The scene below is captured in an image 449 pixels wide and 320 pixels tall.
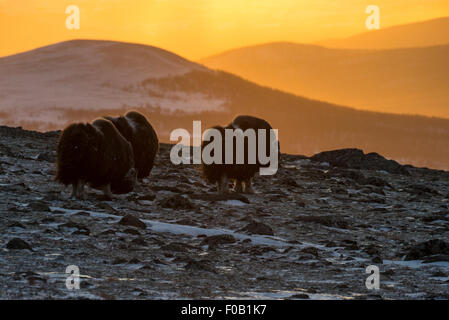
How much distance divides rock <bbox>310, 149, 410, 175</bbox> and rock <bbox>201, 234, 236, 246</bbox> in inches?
786

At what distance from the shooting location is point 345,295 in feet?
35.4

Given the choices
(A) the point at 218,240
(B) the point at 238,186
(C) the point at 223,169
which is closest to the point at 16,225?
(A) the point at 218,240

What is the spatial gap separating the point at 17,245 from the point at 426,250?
7.13 meters

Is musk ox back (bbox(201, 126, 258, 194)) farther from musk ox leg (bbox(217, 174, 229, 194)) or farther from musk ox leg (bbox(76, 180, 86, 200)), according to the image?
musk ox leg (bbox(76, 180, 86, 200))

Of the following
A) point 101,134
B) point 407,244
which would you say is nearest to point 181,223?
point 101,134

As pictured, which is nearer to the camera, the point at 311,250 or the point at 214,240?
the point at 311,250

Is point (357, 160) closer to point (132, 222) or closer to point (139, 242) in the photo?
point (132, 222)

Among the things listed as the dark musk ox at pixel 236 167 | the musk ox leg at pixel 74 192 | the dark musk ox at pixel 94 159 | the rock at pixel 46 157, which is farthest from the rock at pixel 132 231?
the rock at pixel 46 157

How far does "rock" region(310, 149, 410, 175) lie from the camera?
34.5m

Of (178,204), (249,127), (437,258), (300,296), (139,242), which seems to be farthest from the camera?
(249,127)

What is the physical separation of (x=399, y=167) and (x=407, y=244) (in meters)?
18.6

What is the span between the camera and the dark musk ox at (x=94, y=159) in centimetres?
1764

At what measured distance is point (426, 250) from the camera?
14.6m

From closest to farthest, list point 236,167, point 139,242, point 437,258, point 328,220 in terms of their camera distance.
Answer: point 139,242 → point 437,258 → point 328,220 → point 236,167
